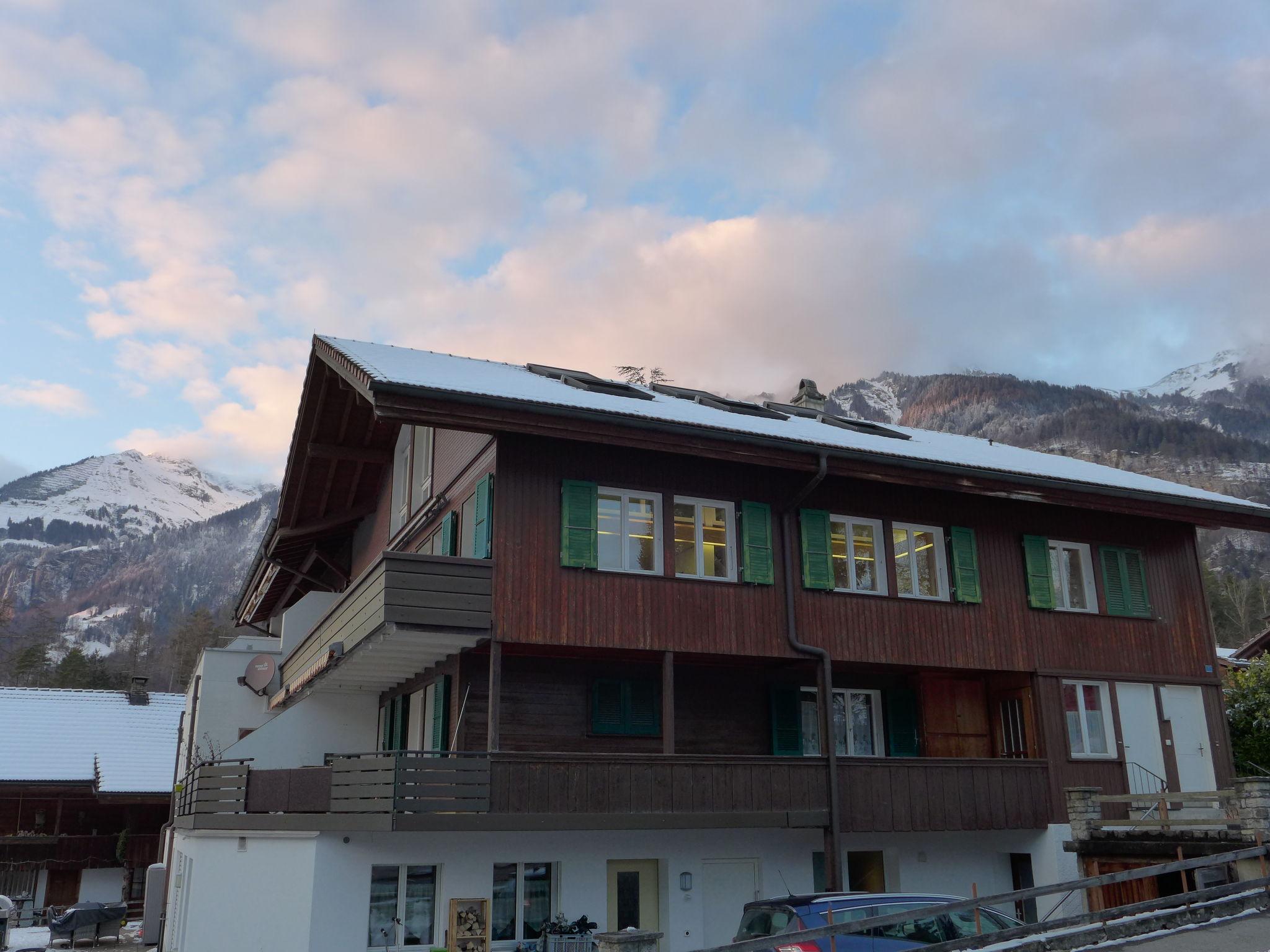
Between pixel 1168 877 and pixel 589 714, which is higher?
pixel 589 714

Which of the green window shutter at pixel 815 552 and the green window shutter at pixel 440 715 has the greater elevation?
the green window shutter at pixel 815 552

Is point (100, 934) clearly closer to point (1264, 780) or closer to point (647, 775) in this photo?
point (647, 775)

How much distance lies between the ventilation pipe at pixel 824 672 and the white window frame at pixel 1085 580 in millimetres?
5279

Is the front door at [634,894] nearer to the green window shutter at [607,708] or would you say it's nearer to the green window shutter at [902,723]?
the green window shutter at [607,708]

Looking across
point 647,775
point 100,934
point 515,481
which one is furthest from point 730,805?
point 100,934

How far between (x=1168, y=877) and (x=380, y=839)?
40.6 feet

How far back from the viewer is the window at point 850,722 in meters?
21.3

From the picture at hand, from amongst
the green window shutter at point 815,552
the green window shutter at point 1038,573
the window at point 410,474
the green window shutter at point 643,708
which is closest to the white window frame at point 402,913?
the green window shutter at point 643,708

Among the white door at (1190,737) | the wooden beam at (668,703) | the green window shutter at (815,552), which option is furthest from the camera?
the white door at (1190,737)

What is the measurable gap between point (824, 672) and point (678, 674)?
2671 mm

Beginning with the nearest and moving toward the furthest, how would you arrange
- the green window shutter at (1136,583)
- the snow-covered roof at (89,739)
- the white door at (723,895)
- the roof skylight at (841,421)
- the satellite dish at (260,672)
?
the white door at (723,895), the green window shutter at (1136,583), the roof skylight at (841,421), the satellite dish at (260,672), the snow-covered roof at (89,739)

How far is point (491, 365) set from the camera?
74.4 feet

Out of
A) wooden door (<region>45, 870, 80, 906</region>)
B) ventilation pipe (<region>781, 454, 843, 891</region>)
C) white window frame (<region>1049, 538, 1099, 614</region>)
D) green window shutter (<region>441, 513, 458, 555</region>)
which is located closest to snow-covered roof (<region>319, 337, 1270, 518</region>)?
ventilation pipe (<region>781, 454, 843, 891</region>)

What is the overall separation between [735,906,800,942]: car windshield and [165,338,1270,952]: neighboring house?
13.2 feet
